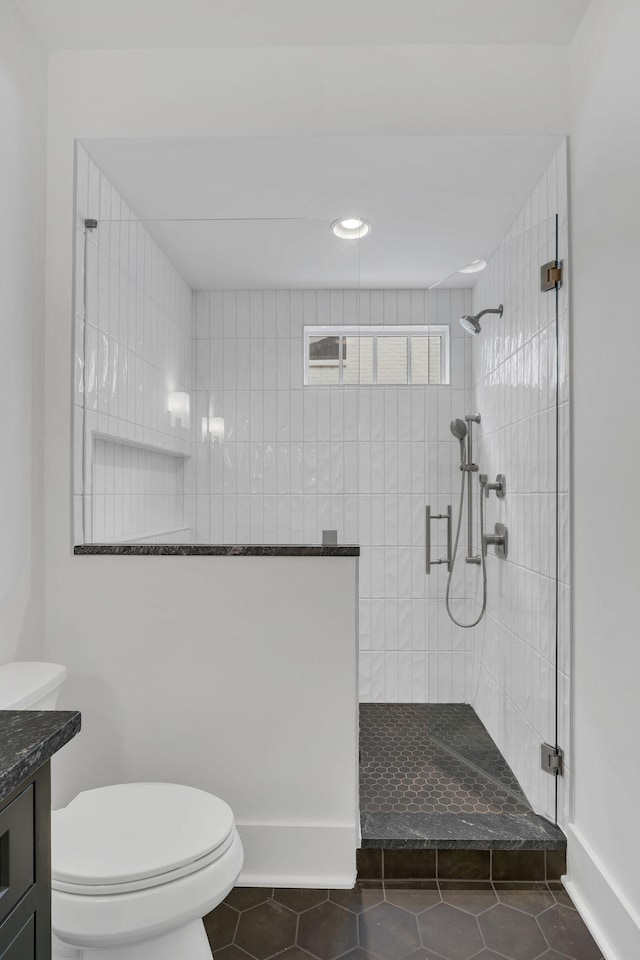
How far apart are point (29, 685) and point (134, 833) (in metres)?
0.47

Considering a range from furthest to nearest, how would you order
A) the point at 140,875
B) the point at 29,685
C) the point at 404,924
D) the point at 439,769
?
the point at 439,769 → the point at 404,924 → the point at 29,685 → the point at 140,875

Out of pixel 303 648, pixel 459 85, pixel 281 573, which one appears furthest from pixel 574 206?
pixel 303 648

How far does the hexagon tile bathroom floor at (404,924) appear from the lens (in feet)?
5.28

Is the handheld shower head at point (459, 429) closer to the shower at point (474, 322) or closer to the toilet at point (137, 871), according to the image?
the shower at point (474, 322)

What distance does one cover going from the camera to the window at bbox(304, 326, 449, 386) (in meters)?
1.99

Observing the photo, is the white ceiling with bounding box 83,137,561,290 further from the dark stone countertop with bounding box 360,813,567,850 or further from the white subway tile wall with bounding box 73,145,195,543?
the dark stone countertop with bounding box 360,813,567,850

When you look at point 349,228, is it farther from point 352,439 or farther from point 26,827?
point 26,827

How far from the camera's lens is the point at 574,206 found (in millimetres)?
1914

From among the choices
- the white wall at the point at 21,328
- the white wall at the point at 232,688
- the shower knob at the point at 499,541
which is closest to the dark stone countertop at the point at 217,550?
the white wall at the point at 232,688

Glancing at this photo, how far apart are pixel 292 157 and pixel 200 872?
2113mm

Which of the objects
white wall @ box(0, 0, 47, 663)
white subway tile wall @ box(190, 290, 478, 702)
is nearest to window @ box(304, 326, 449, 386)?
white subway tile wall @ box(190, 290, 478, 702)

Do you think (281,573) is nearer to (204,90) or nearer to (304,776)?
(304,776)

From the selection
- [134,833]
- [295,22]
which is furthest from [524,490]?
[295,22]

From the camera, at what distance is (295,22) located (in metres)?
1.88
